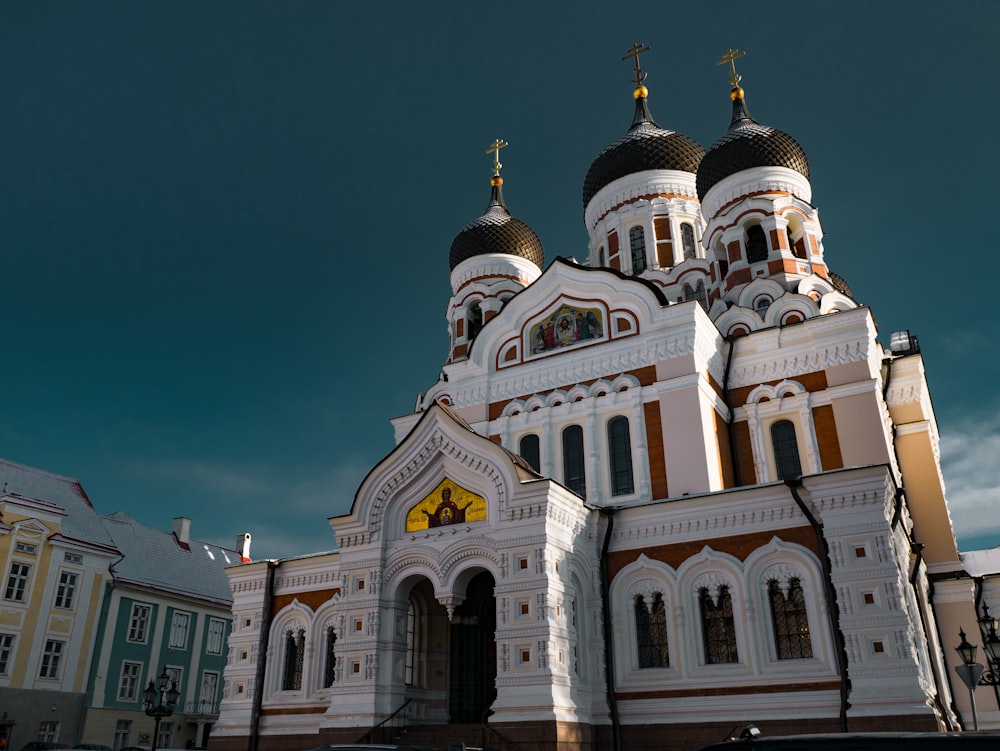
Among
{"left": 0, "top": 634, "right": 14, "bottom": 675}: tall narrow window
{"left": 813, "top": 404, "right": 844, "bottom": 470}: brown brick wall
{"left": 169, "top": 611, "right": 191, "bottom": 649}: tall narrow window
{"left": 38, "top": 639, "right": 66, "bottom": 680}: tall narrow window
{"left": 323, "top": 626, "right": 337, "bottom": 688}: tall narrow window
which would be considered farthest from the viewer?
{"left": 169, "top": 611, "right": 191, "bottom": 649}: tall narrow window

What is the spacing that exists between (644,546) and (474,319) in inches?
503

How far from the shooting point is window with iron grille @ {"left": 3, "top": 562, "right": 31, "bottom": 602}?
2292 centimetres

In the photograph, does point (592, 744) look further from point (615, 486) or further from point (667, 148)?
point (667, 148)

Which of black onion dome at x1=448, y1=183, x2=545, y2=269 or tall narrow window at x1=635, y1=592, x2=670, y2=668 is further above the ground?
black onion dome at x1=448, y1=183, x2=545, y2=269

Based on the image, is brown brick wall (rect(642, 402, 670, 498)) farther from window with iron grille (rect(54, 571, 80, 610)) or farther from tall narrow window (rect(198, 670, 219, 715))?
tall narrow window (rect(198, 670, 219, 715))

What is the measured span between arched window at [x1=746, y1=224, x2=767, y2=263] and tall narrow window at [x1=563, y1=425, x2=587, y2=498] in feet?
25.4

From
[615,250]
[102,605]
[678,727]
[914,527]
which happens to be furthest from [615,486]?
[102,605]

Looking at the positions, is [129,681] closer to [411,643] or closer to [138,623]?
[138,623]

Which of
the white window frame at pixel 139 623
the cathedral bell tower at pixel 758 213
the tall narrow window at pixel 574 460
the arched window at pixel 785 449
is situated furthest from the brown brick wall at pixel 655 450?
the white window frame at pixel 139 623

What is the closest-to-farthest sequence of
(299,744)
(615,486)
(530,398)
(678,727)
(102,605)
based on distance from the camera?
(678,727), (299,744), (615,486), (530,398), (102,605)

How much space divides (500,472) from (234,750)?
7.47 meters

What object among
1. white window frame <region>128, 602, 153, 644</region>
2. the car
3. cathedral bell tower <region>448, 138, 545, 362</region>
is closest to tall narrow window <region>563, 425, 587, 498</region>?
cathedral bell tower <region>448, 138, 545, 362</region>

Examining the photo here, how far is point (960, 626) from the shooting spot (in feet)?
50.9

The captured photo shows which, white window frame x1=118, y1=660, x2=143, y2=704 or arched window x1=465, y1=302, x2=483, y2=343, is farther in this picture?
arched window x1=465, y1=302, x2=483, y2=343
